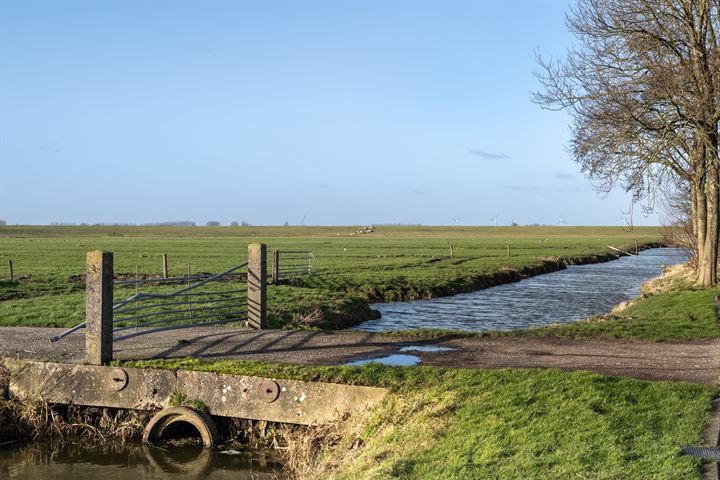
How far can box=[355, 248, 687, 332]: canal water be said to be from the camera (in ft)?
80.8

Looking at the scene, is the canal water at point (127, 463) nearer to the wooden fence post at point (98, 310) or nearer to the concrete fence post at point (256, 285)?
the wooden fence post at point (98, 310)

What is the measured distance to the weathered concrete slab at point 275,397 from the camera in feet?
35.6

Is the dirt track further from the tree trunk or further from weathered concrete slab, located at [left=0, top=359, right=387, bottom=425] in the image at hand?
the tree trunk

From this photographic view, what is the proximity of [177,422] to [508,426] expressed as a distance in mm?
6024

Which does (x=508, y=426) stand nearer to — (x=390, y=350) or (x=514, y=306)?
(x=390, y=350)

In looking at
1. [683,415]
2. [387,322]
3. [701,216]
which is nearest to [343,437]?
[683,415]

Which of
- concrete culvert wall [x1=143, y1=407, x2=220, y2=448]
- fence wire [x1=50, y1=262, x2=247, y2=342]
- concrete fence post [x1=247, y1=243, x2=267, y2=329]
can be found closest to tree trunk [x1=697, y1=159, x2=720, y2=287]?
concrete fence post [x1=247, y1=243, x2=267, y2=329]

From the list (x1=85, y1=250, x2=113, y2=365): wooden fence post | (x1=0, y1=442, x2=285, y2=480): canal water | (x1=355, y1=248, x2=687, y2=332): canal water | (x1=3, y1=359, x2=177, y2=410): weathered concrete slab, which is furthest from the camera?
(x1=355, y1=248, x2=687, y2=332): canal water

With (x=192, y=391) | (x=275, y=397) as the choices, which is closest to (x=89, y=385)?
(x=192, y=391)

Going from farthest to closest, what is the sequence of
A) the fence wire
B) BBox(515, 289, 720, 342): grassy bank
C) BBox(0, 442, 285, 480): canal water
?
1. BBox(515, 289, 720, 342): grassy bank
2. the fence wire
3. BBox(0, 442, 285, 480): canal water

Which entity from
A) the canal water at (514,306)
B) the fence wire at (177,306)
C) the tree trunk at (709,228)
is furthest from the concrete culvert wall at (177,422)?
the tree trunk at (709,228)

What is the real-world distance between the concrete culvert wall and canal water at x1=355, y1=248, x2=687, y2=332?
36.4 ft

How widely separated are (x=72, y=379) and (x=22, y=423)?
1.15m

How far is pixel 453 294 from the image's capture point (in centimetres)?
3647
